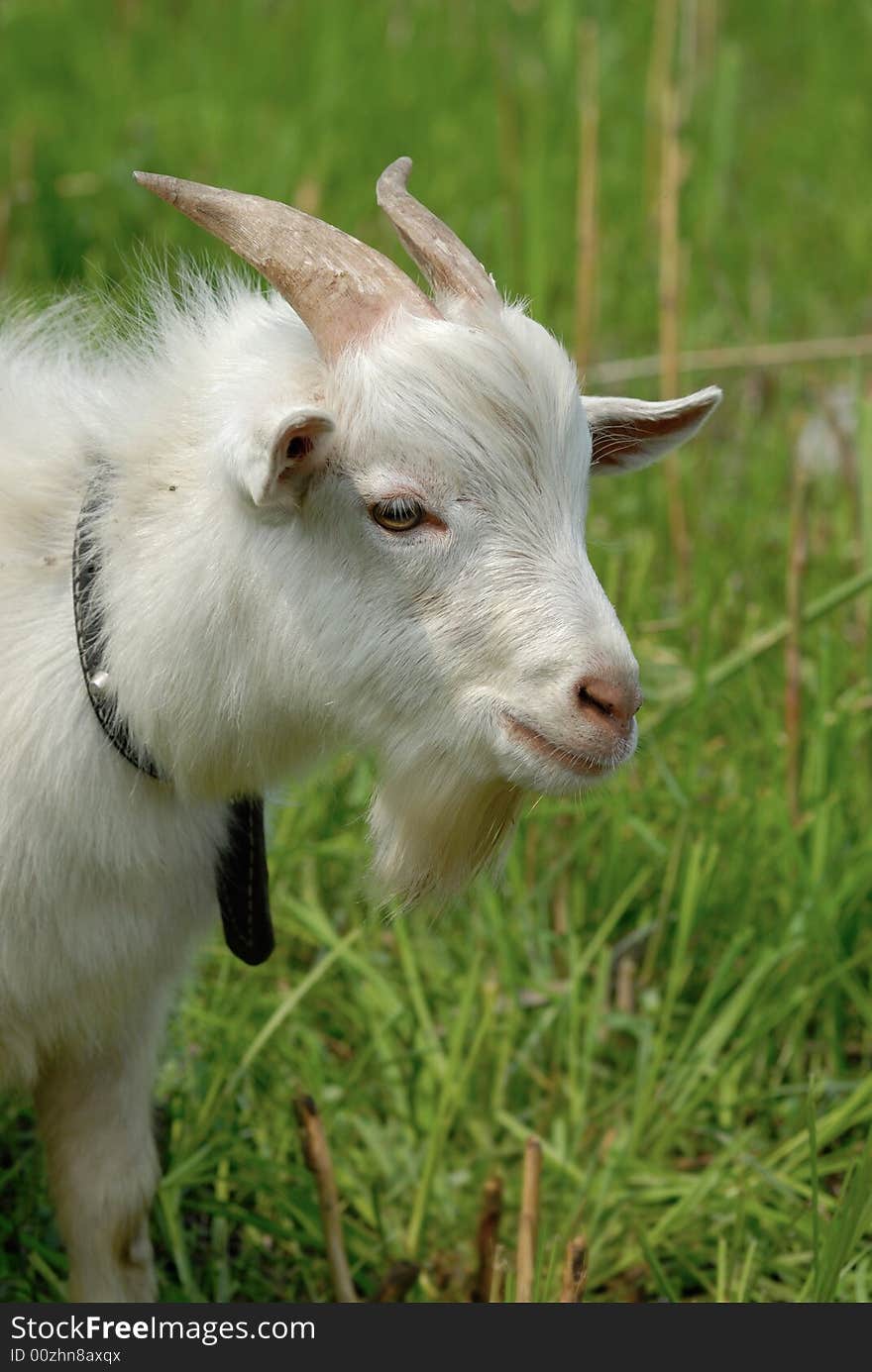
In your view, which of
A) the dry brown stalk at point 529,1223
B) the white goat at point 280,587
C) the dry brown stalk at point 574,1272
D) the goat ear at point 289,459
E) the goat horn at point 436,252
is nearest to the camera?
the goat ear at point 289,459

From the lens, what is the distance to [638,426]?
2.28 m

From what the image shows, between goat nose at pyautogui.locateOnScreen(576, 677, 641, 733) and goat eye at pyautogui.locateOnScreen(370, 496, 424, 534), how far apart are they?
269mm

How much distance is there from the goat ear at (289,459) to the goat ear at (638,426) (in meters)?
0.45

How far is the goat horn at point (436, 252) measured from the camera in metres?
2.04

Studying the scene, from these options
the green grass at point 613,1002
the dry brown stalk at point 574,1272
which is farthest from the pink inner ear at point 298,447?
the dry brown stalk at point 574,1272

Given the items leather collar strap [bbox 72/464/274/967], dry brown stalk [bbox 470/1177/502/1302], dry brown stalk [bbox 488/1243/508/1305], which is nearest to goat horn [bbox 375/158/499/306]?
leather collar strap [bbox 72/464/274/967]

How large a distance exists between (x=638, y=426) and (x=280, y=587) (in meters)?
0.60

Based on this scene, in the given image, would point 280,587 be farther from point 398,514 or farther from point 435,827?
point 435,827

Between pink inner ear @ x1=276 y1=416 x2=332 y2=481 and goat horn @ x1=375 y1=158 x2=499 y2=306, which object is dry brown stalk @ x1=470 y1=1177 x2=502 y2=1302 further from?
goat horn @ x1=375 y1=158 x2=499 y2=306

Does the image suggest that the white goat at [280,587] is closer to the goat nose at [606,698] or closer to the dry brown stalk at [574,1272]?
the goat nose at [606,698]

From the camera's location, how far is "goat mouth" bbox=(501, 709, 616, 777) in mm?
1911

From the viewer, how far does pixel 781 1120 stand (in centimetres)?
308

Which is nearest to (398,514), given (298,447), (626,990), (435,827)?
(298,447)

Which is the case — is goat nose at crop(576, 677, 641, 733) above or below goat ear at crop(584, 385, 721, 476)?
below
